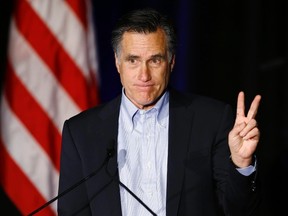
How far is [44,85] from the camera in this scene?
2.51 m

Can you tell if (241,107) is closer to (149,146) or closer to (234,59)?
(149,146)

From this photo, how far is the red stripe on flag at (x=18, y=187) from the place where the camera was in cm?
249

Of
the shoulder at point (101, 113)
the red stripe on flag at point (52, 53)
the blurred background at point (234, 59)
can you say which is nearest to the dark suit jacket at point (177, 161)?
the shoulder at point (101, 113)

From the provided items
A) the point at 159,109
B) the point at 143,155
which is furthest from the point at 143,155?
the point at 159,109

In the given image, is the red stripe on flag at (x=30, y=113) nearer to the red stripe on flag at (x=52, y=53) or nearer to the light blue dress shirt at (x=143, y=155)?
the red stripe on flag at (x=52, y=53)

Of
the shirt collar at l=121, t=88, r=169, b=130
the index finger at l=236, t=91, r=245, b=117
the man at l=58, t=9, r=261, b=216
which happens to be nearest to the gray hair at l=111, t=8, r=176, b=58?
the man at l=58, t=9, r=261, b=216

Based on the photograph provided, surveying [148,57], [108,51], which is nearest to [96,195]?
[148,57]

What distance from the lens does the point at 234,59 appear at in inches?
122

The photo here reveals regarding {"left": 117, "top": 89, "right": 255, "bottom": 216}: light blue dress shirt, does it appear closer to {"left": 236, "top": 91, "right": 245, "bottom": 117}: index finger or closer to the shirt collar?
the shirt collar

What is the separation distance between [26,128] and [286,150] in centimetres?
121

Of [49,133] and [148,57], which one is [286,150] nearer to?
[49,133]

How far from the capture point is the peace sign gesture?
1510 mm

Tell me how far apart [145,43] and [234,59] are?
1.47 m

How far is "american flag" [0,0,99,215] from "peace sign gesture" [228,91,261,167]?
1.09m
